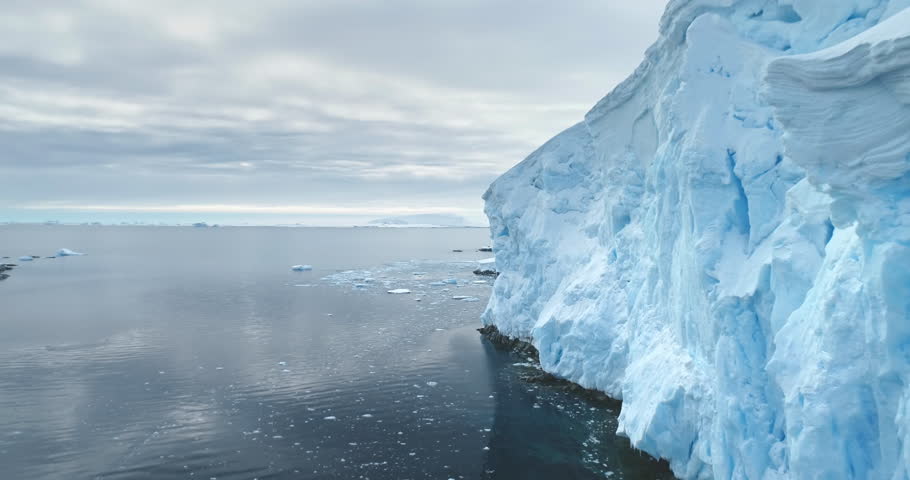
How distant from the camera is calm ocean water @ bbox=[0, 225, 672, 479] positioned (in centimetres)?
1877

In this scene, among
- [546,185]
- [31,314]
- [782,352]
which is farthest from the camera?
[31,314]

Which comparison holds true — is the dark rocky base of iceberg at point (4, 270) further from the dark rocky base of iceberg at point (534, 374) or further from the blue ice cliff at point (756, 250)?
the blue ice cliff at point (756, 250)

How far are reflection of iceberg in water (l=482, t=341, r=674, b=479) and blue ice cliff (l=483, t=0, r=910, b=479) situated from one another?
0.98 metres

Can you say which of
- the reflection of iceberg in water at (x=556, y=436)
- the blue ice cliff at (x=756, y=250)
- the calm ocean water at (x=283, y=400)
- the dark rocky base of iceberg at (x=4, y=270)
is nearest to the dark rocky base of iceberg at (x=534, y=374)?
the reflection of iceberg in water at (x=556, y=436)

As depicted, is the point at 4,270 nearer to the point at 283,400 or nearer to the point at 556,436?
the point at 283,400

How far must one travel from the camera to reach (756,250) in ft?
48.1

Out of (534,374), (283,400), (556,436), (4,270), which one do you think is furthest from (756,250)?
(4,270)

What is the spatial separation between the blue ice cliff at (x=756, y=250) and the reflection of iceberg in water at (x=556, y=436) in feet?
3.22

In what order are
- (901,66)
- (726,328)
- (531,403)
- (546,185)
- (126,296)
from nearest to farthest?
(901,66) → (726,328) → (531,403) → (546,185) → (126,296)

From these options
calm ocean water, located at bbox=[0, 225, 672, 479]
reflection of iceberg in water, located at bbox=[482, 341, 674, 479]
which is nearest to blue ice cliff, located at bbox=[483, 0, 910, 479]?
reflection of iceberg in water, located at bbox=[482, 341, 674, 479]

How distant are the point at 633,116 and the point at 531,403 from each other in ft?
45.2

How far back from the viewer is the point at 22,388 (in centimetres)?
2692

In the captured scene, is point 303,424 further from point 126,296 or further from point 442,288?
point 126,296

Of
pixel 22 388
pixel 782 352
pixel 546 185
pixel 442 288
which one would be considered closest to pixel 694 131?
pixel 782 352
